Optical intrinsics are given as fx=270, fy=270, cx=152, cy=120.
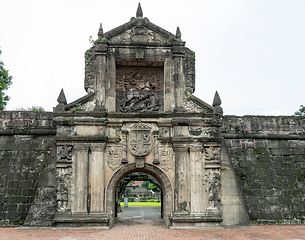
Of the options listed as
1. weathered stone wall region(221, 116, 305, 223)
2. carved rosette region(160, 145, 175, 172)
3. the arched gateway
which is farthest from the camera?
weathered stone wall region(221, 116, 305, 223)

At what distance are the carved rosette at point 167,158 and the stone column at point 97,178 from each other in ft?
7.98

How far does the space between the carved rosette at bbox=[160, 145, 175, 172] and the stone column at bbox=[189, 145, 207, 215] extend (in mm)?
795

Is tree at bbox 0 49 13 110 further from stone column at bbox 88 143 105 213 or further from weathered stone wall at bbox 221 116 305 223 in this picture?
weathered stone wall at bbox 221 116 305 223

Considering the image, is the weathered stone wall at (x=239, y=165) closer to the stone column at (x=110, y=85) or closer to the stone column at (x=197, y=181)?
the stone column at (x=197, y=181)

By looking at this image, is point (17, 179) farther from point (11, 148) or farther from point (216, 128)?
point (216, 128)

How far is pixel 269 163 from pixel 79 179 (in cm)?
899

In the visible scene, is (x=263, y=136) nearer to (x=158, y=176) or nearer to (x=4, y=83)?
(x=158, y=176)

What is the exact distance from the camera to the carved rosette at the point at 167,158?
36.7 ft

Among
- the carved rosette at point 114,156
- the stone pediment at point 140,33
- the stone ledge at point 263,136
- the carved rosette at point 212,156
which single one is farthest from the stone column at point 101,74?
the stone ledge at point 263,136

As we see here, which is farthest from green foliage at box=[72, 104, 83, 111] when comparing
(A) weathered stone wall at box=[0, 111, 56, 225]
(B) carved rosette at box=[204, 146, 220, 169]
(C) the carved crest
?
(B) carved rosette at box=[204, 146, 220, 169]

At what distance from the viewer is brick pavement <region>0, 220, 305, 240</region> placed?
9156 millimetres

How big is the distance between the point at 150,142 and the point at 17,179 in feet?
20.1

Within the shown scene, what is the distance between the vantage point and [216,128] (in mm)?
11531

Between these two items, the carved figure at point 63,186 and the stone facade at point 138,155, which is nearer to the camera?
the carved figure at point 63,186
